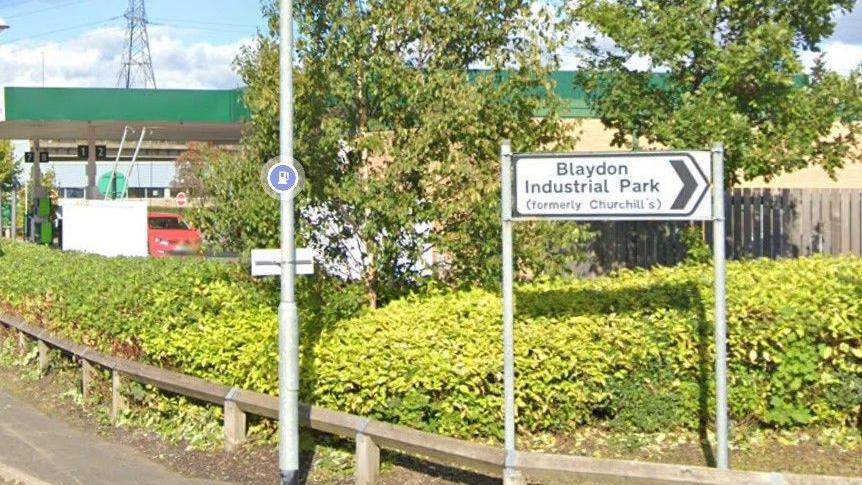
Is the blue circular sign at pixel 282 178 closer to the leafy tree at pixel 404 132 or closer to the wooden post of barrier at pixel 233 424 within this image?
the leafy tree at pixel 404 132

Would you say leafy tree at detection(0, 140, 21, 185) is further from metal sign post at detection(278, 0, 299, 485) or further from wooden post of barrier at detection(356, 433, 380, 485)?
wooden post of barrier at detection(356, 433, 380, 485)

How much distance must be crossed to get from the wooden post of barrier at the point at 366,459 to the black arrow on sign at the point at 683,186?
9.12 ft

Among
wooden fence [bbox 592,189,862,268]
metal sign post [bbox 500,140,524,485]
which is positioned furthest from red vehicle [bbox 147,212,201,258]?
metal sign post [bbox 500,140,524,485]

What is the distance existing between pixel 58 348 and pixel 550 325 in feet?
23.8

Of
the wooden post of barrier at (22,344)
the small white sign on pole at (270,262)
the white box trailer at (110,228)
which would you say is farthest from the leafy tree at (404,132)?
the white box trailer at (110,228)

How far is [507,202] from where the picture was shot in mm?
7324

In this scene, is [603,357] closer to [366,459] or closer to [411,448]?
[411,448]

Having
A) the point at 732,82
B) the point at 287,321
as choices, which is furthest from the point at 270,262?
the point at 732,82

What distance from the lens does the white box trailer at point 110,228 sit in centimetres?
2444

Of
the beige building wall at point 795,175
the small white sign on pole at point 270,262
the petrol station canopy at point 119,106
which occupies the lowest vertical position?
the small white sign on pole at point 270,262

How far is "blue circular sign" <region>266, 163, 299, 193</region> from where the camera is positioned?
26.9 ft

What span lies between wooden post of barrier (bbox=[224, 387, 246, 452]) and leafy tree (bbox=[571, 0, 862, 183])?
18.6 ft

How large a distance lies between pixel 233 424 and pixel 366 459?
1.74m

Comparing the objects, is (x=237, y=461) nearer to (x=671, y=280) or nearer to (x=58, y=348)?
(x=671, y=280)
